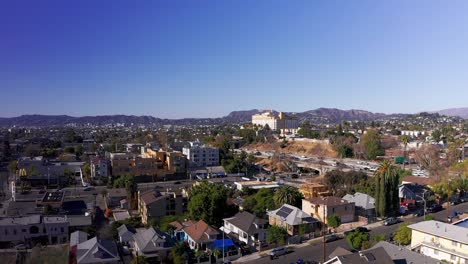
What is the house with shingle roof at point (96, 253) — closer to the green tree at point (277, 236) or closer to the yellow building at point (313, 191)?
the green tree at point (277, 236)

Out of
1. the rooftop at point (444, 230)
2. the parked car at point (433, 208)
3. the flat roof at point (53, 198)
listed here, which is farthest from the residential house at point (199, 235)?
the parked car at point (433, 208)

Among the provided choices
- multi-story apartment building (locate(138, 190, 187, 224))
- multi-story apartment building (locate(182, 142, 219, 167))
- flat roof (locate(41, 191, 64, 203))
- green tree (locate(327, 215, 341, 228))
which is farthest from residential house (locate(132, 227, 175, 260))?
multi-story apartment building (locate(182, 142, 219, 167))

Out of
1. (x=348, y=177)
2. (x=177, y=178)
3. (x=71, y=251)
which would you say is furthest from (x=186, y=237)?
(x=177, y=178)

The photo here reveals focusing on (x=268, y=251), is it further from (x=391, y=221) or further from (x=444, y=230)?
(x=391, y=221)

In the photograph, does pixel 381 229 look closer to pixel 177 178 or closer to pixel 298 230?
pixel 298 230

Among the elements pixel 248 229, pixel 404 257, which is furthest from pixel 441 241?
pixel 248 229

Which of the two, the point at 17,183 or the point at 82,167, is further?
the point at 82,167
